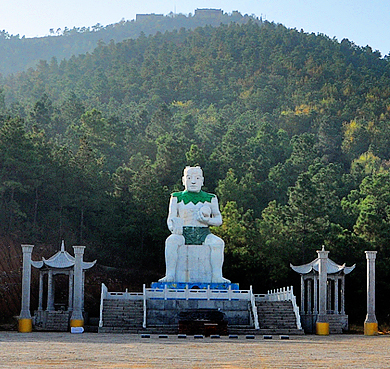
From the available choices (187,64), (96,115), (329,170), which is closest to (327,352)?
(329,170)

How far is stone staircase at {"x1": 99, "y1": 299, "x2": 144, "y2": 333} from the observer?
27.2m

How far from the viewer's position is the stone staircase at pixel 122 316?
A: 2720cm

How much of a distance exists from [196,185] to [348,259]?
9737 millimetres

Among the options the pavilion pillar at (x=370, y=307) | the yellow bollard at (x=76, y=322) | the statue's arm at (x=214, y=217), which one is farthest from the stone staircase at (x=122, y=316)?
the pavilion pillar at (x=370, y=307)

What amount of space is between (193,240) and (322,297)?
7.43 m

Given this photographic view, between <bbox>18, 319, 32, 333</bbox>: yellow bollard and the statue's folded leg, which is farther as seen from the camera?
the statue's folded leg

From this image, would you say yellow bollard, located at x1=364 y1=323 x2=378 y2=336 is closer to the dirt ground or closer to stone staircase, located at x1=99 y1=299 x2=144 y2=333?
stone staircase, located at x1=99 y1=299 x2=144 y2=333

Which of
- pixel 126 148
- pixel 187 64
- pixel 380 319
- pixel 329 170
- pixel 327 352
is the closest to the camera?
pixel 327 352

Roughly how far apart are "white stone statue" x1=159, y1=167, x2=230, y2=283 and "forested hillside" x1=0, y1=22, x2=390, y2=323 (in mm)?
5906

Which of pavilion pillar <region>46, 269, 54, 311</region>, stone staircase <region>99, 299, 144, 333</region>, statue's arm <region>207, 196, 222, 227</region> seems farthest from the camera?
statue's arm <region>207, 196, 222, 227</region>

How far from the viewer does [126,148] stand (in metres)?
65.2

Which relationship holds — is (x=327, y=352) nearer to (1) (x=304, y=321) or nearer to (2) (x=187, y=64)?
(1) (x=304, y=321)

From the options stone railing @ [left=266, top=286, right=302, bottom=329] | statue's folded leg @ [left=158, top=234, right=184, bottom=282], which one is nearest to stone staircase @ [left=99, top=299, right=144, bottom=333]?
statue's folded leg @ [left=158, top=234, right=184, bottom=282]

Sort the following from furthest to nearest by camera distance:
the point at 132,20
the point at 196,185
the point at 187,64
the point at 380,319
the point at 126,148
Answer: the point at 132,20 < the point at 187,64 < the point at 126,148 < the point at 380,319 < the point at 196,185
